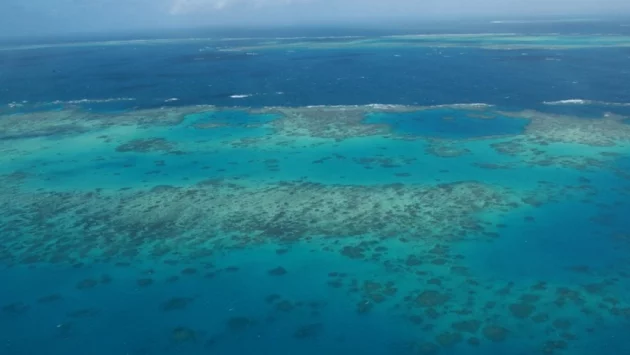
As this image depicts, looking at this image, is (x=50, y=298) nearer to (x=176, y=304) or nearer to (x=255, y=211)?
(x=176, y=304)

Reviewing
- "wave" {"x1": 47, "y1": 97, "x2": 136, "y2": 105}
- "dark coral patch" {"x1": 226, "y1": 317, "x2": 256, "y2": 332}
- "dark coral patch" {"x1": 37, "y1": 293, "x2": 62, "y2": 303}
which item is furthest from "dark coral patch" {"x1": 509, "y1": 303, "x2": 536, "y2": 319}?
"wave" {"x1": 47, "y1": 97, "x2": 136, "y2": 105}

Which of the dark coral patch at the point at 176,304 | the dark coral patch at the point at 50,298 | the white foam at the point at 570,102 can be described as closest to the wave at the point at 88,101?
the dark coral patch at the point at 50,298

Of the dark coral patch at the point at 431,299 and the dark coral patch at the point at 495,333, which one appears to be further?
the dark coral patch at the point at 431,299

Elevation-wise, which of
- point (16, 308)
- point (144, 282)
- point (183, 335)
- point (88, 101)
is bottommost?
point (183, 335)

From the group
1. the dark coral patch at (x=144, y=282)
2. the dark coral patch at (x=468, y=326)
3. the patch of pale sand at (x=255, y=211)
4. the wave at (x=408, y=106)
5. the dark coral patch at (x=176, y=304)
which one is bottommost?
the dark coral patch at (x=468, y=326)

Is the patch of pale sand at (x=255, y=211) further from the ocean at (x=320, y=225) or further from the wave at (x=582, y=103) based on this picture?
the wave at (x=582, y=103)

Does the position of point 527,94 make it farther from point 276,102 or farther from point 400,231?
point 400,231

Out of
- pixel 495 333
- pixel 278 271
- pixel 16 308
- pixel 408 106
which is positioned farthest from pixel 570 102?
pixel 16 308

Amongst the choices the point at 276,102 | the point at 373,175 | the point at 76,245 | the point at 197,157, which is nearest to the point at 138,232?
the point at 76,245

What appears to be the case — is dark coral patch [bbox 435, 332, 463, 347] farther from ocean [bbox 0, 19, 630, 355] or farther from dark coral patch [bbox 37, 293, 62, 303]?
dark coral patch [bbox 37, 293, 62, 303]

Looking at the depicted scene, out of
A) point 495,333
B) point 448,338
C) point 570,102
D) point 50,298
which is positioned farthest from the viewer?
point 570,102
